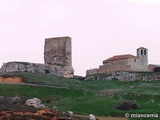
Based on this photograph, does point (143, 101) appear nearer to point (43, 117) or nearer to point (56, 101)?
point (56, 101)

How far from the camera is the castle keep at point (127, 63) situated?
259 ft

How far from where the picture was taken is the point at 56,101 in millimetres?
43344

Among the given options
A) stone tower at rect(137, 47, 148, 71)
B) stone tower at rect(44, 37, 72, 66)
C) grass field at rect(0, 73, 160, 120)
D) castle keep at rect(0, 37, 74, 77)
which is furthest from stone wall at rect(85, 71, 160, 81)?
grass field at rect(0, 73, 160, 120)

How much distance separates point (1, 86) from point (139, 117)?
65.1ft

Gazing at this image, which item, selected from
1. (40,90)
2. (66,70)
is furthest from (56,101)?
(66,70)

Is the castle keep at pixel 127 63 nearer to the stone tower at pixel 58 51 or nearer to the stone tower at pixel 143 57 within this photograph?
the stone tower at pixel 143 57

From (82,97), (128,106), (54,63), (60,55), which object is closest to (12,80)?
(82,97)

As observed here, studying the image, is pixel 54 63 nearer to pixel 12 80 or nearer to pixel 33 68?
pixel 33 68

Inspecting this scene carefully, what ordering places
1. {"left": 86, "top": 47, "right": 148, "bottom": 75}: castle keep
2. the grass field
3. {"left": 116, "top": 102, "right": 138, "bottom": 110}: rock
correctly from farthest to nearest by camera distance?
{"left": 86, "top": 47, "right": 148, "bottom": 75}: castle keep < {"left": 116, "top": 102, "right": 138, "bottom": 110}: rock < the grass field

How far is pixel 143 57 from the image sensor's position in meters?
81.2

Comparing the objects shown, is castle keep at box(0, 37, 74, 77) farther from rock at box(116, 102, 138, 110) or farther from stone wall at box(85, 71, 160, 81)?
rock at box(116, 102, 138, 110)

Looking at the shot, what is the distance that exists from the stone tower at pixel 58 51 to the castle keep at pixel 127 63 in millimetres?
9373

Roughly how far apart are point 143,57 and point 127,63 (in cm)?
405

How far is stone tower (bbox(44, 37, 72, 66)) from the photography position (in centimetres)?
7194
